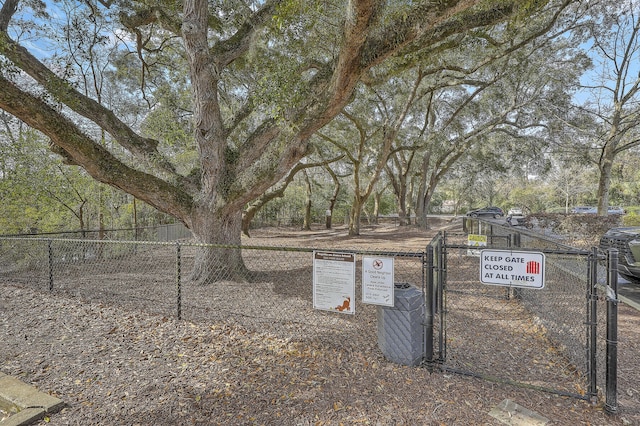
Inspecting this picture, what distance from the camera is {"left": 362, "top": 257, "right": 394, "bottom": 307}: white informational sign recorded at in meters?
3.24

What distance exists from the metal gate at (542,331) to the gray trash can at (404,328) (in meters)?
0.11

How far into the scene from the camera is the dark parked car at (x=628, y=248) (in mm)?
6012

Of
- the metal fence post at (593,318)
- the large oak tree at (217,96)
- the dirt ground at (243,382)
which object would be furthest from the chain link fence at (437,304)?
the large oak tree at (217,96)

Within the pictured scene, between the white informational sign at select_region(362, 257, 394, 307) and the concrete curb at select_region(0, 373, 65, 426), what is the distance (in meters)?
2.87

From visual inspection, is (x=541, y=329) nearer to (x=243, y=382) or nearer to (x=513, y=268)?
(x=513, y=268)

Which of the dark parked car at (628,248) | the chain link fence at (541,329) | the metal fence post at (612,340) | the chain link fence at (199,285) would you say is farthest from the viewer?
the dark parked car at (628,248)

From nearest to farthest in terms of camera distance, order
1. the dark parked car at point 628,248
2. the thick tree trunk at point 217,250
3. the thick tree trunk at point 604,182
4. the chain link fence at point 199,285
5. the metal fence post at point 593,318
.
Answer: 1. the metal fence post at point 593,318
2. the chain link fence at point 199,285
3. the dark parked car at point 628,248
4. the thick tree trunk at point 217,250
5. the thick tree trunk at point 604,182

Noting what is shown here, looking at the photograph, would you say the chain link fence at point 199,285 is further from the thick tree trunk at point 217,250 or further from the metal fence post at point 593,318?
the metal fence post at point 593,318

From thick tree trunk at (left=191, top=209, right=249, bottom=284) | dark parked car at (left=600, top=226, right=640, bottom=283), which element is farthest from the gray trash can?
dark parked car at (left=600, top=226, right=640, bottom=283)

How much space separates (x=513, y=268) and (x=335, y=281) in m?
1.72

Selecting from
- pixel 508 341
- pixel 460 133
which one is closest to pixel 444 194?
pixel 460 133

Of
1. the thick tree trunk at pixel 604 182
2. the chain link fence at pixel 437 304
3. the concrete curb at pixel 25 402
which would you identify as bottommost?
the concrete curb at pixel 25 402

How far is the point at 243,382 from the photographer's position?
3.02 metres

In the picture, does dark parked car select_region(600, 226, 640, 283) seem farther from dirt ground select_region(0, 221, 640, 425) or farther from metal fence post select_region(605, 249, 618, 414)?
metal fence post select_region(605, 249, 618, 414)
